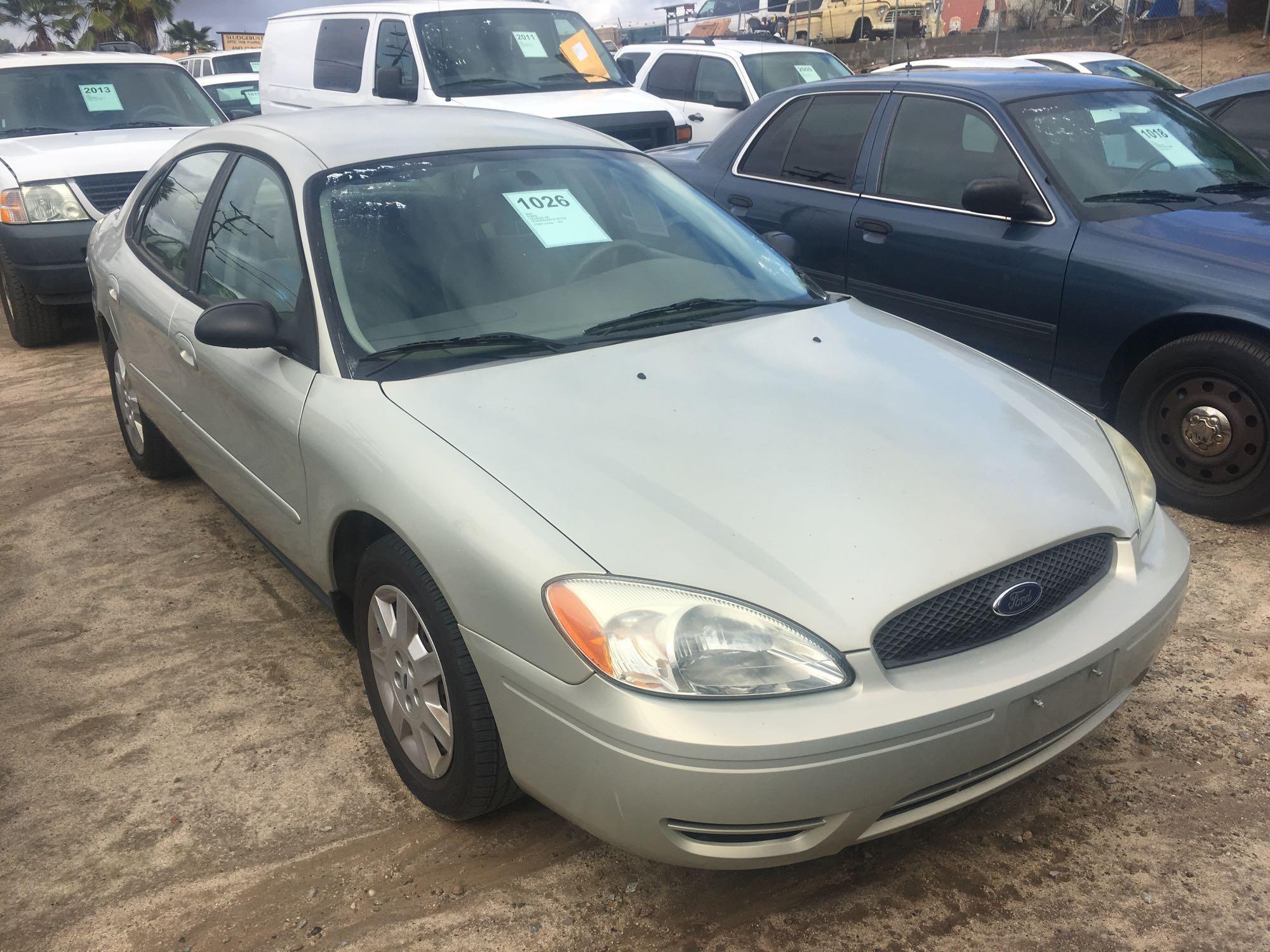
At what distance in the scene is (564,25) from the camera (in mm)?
9680

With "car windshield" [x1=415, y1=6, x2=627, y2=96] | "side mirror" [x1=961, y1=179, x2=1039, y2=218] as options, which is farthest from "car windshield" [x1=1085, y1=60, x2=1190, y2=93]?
"side mirror" [x1=961, y1=179, x2=1039, y2=218]

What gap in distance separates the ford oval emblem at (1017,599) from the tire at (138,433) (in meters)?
3.58

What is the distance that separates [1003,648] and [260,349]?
2.14 meters

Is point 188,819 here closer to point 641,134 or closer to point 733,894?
point 733,894

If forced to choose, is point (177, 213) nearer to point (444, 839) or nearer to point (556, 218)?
point (556, 218)

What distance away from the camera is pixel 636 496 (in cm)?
231

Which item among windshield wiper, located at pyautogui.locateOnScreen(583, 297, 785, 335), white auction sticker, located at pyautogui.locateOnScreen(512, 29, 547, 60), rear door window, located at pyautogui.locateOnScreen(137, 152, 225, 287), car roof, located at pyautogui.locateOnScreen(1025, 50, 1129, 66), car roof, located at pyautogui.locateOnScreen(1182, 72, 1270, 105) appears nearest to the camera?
windshield wiper, located at pyautogui.locateOnScreen(583, 297, 785, 335)

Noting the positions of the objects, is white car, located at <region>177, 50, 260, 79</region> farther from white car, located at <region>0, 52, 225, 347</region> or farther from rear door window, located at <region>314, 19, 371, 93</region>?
white car, located at <region>0, 52, 225, 347</region>

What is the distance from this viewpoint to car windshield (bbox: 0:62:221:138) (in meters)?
7.82

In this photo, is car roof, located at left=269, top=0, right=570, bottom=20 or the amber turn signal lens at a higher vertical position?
car roof, located at left=269, top=0, right=570, bottom=20

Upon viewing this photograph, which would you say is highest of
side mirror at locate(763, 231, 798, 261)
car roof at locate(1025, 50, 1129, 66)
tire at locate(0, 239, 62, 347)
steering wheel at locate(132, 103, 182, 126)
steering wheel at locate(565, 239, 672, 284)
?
car roof at locate(1025, 50, 1129, 66)

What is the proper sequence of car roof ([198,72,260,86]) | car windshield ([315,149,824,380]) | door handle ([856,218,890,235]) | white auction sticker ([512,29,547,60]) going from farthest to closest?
car roof ([198,72,260,86]), white auction sticker ([512,29,547,60]), door handle ([856,218,890,235]), car windshield ([315,149,824,380])

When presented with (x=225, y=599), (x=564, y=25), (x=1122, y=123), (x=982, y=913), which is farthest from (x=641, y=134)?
(x=982, y=913)

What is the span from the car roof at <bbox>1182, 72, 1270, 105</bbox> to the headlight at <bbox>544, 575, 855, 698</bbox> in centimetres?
571
